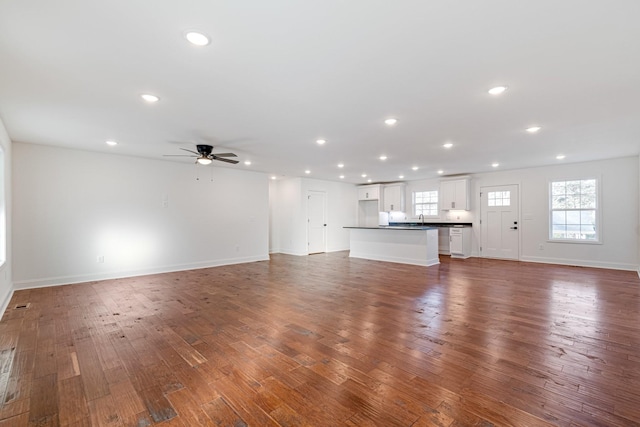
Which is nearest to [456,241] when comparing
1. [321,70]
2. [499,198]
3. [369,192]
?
[499,198]

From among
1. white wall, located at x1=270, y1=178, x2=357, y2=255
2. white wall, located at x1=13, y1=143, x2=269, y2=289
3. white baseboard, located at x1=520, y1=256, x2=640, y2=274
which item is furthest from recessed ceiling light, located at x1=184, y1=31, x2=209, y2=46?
white baseboard, located at x1=520, y1=256, x2=640, y2=274

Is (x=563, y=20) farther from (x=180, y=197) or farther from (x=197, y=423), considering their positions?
(x=180, y=197)

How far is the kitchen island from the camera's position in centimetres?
735

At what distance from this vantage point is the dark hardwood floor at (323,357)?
1846 mm

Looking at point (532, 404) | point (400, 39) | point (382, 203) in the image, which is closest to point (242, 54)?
point (400, 39)

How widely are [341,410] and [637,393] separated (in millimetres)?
2068

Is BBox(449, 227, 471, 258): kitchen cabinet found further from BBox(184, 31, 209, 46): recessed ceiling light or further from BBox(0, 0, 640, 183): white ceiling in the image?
BBox(184, 31, 209, 46): recessed ceiling light

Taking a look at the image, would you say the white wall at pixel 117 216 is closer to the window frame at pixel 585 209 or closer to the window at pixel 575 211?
the window frame at pixel 585 209

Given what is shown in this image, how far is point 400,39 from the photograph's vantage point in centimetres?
211

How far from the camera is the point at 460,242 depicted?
873cm

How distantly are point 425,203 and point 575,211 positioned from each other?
388 cm

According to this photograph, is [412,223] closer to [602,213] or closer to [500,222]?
[500,222]

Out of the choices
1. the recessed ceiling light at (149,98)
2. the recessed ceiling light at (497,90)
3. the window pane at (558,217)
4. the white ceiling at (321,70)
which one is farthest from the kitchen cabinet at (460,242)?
the recessed ceiling light at (149,98)

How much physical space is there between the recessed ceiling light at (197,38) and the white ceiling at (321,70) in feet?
0.21
